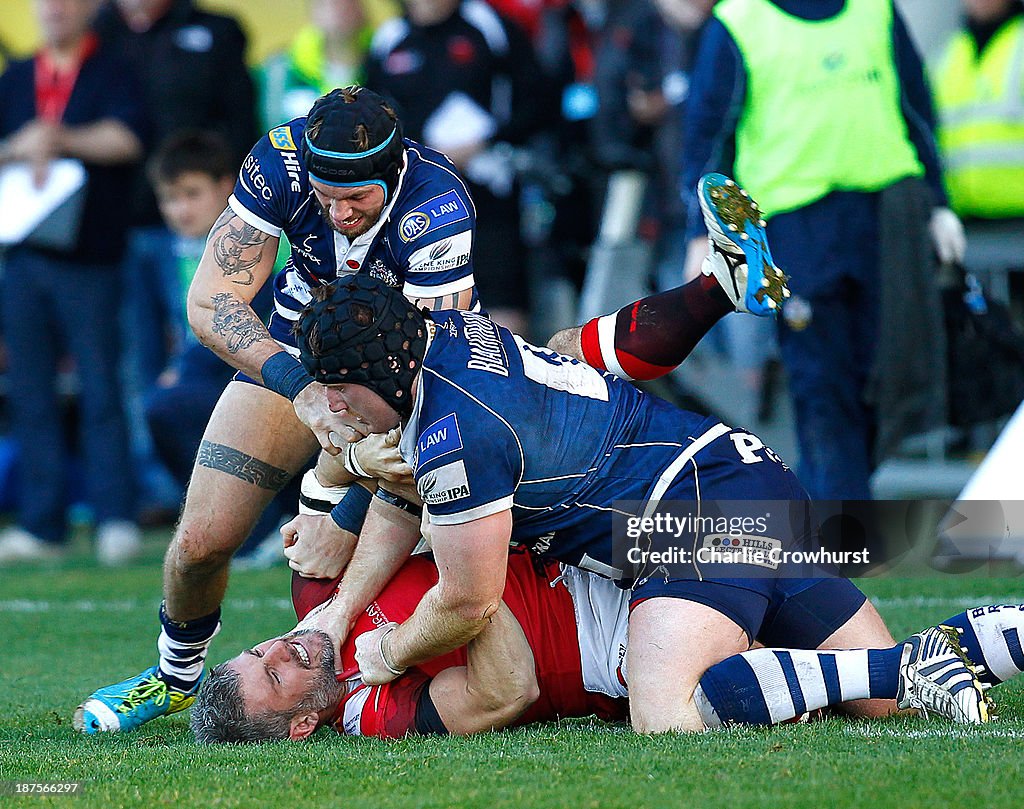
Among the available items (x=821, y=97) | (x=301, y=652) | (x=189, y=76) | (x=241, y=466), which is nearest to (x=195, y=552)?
(x=241, y=466)

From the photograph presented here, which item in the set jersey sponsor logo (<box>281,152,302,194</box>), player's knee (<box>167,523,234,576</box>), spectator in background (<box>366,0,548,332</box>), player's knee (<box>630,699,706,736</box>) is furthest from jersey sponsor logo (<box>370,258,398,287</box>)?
spectator in background (<box>366,0,548,332</box>)

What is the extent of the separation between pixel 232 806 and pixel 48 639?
10.5 feet

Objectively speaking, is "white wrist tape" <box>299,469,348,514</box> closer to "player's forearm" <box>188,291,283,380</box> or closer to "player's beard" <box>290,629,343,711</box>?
"player's forearm" <box>188,291,283,380</box>

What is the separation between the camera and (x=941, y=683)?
4348 millimetres

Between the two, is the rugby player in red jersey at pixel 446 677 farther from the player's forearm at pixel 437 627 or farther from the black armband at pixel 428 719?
the player's forearm at pixel 437 627

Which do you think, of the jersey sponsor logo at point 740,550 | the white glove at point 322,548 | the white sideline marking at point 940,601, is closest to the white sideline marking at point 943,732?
the jersey sponsor logo at point 740,550

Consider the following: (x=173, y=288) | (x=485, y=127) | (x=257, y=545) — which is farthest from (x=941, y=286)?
(x=173, y=288)

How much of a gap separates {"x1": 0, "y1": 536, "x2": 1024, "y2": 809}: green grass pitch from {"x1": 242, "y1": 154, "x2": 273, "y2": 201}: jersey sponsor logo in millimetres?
1639

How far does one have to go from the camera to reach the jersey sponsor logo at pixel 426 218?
16.2 ft

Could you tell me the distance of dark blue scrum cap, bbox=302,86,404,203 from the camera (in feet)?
15.5

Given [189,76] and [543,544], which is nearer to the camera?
[543,544]

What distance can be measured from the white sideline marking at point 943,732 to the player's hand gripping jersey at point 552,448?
72 cm

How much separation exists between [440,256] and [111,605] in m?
3.20
